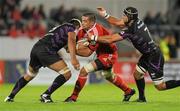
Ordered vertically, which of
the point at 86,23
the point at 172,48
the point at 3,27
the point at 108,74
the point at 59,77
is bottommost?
the point at 172,48

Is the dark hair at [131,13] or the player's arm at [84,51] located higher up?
the dark hair at [131,13]

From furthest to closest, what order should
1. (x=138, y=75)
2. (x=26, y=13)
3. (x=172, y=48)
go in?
A: (x=172, y=48)
(x=26, y=13)
(x=138, y=75)

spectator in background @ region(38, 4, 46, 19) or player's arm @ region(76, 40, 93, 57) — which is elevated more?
player's arm @ region(76, 40, 93, 57)

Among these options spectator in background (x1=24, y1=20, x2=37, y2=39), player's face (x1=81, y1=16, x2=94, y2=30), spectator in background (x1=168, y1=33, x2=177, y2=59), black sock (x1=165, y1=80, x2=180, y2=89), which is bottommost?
spectator in background (x1=168, y1=33, x2=177, y2=59)

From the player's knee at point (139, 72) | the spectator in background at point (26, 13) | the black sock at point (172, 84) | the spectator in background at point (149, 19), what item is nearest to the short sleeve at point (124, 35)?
the player's knee at point (139, 72)

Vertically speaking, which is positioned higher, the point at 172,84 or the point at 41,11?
the point at 172,84

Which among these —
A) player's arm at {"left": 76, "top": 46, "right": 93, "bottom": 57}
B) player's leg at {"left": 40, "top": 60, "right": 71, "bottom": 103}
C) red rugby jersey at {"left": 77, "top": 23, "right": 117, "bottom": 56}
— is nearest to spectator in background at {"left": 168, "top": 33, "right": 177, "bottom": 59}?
red rugby jersey at {"left": 77, "top": 23, "right": 117, "bottom": 56}

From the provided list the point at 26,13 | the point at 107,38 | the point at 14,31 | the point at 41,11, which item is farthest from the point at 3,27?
the point at 107,38

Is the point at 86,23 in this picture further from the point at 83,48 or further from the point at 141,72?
the point at 141,72

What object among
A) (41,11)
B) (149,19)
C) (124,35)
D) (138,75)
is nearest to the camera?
(124,35)

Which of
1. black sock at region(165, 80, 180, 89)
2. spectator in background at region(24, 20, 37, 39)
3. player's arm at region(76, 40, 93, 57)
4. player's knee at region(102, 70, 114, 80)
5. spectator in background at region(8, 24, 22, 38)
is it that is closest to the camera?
black sock at region(165, 80, 180, 89)

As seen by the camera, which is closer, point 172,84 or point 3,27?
point 172,84

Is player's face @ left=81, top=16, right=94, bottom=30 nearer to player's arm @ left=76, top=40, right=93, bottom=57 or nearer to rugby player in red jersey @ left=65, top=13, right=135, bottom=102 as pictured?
rugby player in red jersey @ left=65, top=13, right=135, bottom=102

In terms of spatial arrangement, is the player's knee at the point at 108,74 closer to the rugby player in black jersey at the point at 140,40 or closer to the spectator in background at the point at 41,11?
the rugby player in black jersey at the point at 140,40
